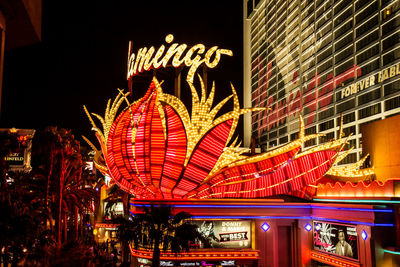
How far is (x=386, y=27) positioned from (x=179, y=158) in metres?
53.9

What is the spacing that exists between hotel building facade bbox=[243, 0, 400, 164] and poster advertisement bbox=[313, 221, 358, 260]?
44.4 m

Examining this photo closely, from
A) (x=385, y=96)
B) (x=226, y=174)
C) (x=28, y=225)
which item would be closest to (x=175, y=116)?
(x=226, y=174)

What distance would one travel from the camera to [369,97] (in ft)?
219

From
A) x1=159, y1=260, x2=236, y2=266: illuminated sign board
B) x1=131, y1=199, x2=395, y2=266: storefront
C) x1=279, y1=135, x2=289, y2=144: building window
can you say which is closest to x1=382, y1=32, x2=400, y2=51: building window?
x1=279, y1=135, x2=289, y2=144: building window

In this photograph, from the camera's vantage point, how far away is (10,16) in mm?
6543

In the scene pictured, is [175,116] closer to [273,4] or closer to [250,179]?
[250,179]

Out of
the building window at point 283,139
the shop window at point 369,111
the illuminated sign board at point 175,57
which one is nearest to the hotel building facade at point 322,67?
the shop window at point 369,111

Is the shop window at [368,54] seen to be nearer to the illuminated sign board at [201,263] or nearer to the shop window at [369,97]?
the shop window at [369,97]

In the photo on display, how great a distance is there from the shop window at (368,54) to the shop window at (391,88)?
6435mm

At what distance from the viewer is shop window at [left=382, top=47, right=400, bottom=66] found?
6018 cm

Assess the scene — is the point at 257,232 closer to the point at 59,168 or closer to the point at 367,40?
the point at 59,168

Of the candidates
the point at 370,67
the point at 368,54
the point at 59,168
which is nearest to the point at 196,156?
the point at 59,168

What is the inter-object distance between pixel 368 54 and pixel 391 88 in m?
9.24

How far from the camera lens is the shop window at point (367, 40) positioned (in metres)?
66.3
